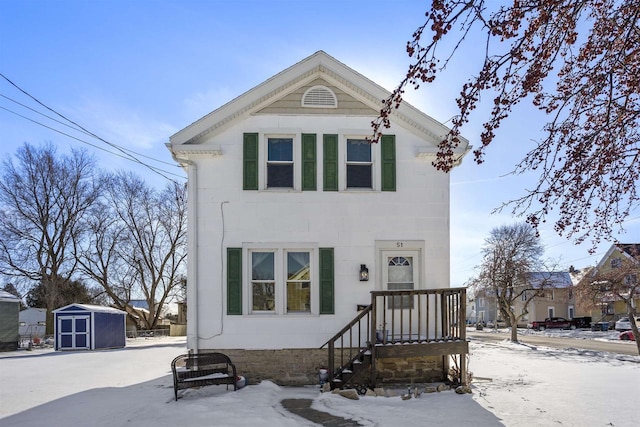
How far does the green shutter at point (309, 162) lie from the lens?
11828 mm

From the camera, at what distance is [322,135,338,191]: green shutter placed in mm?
11852

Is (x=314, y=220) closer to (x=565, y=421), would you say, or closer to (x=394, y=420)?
(x=394, y=420)

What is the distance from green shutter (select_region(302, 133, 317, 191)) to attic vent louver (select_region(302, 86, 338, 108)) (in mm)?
730

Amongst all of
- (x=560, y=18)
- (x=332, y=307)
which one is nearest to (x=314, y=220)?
(x=332, y=307)

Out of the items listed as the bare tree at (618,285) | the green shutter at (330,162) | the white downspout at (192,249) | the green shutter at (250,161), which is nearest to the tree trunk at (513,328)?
the bare tree at (618,285)

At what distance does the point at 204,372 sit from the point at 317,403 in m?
2.43

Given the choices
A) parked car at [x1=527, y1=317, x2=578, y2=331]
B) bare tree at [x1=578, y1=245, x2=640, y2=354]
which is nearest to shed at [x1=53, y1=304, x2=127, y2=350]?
bare tree at [x1=578, y1=245, x2=640, y2=354]

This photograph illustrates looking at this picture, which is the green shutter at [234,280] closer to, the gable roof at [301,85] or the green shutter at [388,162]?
the gable roof at [301,85]

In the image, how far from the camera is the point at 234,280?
37.6 ft

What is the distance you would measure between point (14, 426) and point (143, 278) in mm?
33730

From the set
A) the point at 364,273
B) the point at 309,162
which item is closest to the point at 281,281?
the point at 364,273

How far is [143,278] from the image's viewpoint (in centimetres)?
4059

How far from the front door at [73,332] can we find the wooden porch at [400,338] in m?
17.8

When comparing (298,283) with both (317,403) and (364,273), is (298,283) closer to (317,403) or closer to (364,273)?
(364,273)
